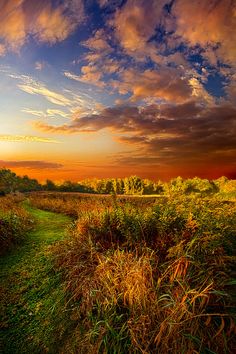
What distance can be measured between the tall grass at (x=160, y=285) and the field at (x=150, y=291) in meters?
0.01

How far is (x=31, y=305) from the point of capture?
4.58m

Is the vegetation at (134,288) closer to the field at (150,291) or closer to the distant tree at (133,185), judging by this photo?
the field at (150,291)

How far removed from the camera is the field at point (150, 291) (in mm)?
3064

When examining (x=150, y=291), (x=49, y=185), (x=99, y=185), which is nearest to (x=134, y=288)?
(x=150, y=291)

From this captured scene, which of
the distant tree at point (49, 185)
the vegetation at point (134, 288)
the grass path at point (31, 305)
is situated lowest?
the distant tree at point (49, 185)

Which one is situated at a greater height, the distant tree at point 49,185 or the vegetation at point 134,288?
the vegetation at point 134,288

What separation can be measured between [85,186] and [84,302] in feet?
A: 111

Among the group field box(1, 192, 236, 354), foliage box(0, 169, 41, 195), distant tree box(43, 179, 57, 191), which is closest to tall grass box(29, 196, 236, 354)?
field box(1, 192, 236, 354)

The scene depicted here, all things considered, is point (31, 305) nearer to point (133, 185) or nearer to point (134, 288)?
point (134, 288)

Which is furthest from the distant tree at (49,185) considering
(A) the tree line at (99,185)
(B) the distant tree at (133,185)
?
(B) the distant tree at (133,185)

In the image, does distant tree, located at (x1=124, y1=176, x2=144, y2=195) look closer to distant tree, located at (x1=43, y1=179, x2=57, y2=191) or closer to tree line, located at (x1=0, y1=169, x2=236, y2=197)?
tree line, located at (x1=0, y1=169, x2=236, y2=197)

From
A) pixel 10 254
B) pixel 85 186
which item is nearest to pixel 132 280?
pixel 10 254

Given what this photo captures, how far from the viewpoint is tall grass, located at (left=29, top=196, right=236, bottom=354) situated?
304 centimetres

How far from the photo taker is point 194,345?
293 centimetres
